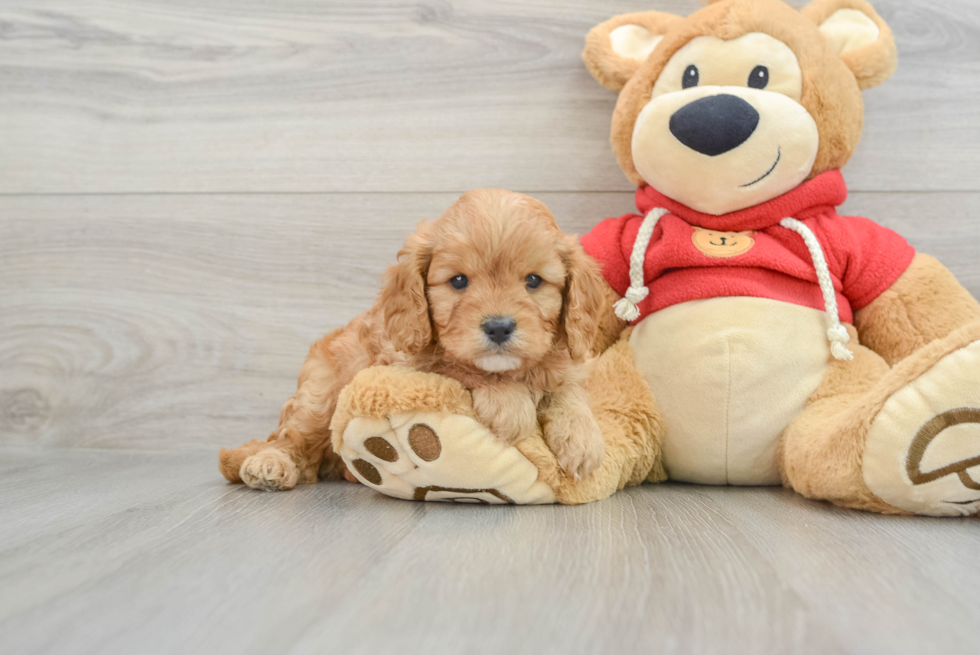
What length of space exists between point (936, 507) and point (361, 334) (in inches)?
45.5

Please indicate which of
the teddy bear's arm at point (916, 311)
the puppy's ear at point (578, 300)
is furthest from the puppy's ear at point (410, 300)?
the teddy bear's arm at point (916, 311)

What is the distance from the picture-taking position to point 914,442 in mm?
1152

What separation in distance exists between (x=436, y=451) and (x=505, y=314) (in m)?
0.27

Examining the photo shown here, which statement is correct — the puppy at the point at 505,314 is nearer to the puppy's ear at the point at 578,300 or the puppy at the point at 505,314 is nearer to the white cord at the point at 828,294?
the puppy's ear at the point at 578,300

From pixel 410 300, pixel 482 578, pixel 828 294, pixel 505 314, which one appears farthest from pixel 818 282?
pixel 482 578

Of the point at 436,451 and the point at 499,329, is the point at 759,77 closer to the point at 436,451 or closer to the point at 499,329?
the point at 499,329

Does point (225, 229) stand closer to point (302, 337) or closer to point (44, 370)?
point (302, 337)

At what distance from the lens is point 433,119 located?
79.1 inches

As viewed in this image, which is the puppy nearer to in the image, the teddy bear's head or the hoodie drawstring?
the hoodie drawstring

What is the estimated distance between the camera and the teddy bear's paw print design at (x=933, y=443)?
1.12 m

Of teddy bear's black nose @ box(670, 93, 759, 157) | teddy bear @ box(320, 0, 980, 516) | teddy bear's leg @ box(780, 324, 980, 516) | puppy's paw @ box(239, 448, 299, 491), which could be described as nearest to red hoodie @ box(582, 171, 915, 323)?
teddy bear @ box(320, 0, 980, 516)

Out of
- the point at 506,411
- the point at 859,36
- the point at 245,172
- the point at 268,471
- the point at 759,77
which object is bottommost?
the point at 268,471

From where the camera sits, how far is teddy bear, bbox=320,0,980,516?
56.9 inches

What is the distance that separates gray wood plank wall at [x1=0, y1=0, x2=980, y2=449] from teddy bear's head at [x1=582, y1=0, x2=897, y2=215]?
0.34 meters
